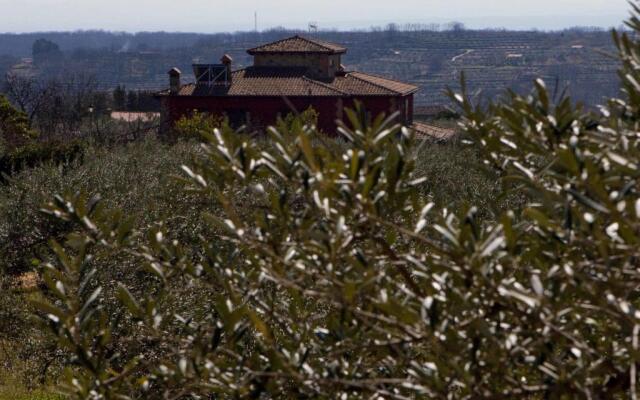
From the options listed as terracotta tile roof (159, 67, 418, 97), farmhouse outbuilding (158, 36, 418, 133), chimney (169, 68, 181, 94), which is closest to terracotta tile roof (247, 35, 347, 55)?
farmhouse outbuilding (158, 36, 418, 133)

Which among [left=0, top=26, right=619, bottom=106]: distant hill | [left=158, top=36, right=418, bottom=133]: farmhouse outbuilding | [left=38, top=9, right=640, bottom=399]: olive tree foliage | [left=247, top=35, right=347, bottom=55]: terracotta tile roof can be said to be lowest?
[left=0, top=26, right=619, bottom=106]: distant hill

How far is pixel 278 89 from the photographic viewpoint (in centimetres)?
4566

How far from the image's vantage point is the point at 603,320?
2664mm

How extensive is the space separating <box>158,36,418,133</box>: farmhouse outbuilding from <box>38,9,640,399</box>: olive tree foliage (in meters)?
39.1

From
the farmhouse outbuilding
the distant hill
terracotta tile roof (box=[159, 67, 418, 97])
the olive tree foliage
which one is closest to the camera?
the olive tree foliage

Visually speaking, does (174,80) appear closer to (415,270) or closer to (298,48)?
(298,48)

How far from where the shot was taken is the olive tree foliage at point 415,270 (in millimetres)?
2334

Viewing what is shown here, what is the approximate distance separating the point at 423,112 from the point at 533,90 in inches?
2609

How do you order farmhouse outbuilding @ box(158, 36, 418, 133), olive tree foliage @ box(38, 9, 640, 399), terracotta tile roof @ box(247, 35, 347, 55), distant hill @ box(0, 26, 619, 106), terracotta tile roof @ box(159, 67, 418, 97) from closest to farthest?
olive tree foliage @ box(38, 9, 640, 399)
farmhouse outbuilding @ box(158, 36, 418, 133)
terracotta tile roof @ box(159, 67, 418, 97)
terracotta tile roof @ box(247, 35, 347, 55)
distant hill @ box(0, 26, 619, 106)

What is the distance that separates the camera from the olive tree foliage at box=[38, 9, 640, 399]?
233 centimetres

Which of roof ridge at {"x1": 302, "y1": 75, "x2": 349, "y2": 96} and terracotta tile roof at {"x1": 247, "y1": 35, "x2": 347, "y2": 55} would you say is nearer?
roof ridge at {"x1": 302, "y1": 75, "x2": 349, "y2": 96}

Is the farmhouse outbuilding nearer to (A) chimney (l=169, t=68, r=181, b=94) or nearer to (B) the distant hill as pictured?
(A) chimney (l=169, t=68, r=181, b=94)

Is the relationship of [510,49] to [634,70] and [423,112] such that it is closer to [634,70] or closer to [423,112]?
[423,112]

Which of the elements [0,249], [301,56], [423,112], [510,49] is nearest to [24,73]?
[510,49]
